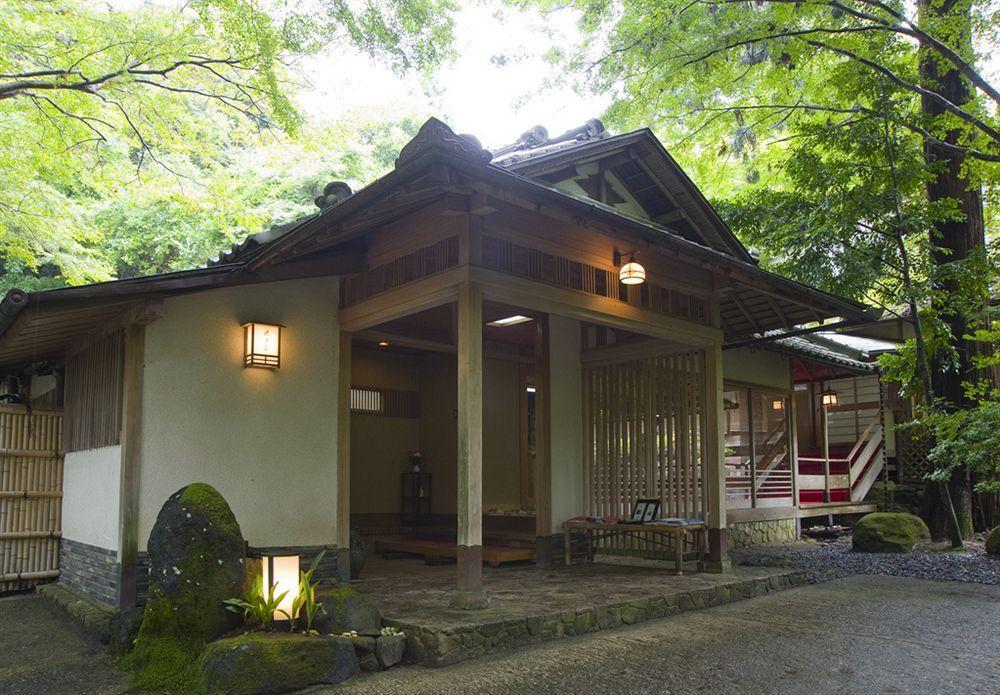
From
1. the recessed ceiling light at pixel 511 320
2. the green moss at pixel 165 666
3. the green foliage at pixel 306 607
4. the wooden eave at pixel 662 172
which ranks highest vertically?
the wooden eave at pixel 662 172

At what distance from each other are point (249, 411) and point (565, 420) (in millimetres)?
4137

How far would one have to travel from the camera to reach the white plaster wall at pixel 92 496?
658cm

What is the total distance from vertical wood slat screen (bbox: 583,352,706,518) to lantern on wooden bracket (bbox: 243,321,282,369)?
432 centimetres

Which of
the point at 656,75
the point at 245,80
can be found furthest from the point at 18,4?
the point at 656,75

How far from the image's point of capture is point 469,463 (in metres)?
5.82

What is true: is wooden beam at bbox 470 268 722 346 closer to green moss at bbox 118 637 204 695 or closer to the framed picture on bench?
the framed picture on bench

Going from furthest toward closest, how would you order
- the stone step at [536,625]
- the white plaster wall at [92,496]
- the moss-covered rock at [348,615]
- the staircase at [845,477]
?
the staircase at [845,477], the white plaster wall at [92,496], the moss-covered rock at [348,615], the stone step at [536,625]

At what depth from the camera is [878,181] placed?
1022cm

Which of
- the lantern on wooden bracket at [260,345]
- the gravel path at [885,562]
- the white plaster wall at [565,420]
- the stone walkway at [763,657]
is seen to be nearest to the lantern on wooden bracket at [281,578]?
the stone walkway at [763,657]

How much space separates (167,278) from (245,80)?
7.34m

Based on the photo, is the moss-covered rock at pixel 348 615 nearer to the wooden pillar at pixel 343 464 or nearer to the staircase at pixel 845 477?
the wooden pillar at pixel 343 464

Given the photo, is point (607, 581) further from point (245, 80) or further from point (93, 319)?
point (245, 80)

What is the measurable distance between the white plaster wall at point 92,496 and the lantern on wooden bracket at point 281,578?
211cm

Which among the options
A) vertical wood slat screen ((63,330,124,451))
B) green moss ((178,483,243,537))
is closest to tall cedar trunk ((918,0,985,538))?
green moss ((178,483,243,537))
